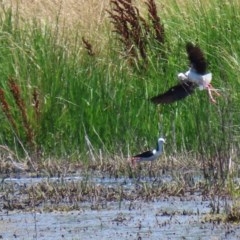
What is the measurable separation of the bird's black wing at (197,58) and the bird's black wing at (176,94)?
0.50 feet

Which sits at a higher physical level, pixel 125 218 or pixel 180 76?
pixel 180 76

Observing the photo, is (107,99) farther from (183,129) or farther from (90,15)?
(90,15)

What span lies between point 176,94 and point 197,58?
1.14 feet

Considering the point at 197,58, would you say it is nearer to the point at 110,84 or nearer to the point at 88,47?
the point at 110,84

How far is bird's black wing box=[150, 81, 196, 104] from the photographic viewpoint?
892 centimetres

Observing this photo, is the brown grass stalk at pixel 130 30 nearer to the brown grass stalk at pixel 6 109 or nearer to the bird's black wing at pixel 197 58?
the brown grass stalk at pixel 6 109

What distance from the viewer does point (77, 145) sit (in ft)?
33.6

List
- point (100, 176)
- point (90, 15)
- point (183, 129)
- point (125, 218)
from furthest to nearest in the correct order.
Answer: point (90, 15), point (183, 129), point (100, 176), point (125, 218)

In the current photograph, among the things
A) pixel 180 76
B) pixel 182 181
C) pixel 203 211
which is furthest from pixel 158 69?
pixel 203 211

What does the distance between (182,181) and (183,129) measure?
2125 millimetres

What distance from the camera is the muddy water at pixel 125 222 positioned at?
264 inches

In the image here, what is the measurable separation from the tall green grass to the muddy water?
1850 mm

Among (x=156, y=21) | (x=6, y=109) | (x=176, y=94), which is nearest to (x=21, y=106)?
(x=6, y=109)

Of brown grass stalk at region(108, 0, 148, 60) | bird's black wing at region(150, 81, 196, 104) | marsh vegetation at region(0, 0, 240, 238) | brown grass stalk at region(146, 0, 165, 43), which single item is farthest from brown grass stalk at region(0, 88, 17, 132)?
brown grass stalk at region(146, 0, 165, 43)
